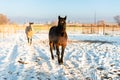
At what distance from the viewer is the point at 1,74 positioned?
929 centimetres

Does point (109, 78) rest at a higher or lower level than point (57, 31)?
lower

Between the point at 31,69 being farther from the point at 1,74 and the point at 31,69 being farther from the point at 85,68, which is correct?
the point at 85,68

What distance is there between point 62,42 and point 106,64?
2.04m

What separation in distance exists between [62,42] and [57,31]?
0.51 metres

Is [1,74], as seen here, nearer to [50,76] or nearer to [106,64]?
[50,76]

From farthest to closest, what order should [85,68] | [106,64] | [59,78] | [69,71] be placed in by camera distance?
[106,64], [85,68], [69,71], [59,78]

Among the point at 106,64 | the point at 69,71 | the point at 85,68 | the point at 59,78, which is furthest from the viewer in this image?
the point at 106,64

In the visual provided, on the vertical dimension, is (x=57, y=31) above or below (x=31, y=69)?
above

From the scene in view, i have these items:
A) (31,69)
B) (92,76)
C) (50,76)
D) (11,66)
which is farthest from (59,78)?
(11,66)

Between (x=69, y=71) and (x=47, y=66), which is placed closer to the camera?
(x=69, y=71)

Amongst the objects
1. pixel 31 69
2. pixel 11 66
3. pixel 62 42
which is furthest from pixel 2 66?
pixel 62 42

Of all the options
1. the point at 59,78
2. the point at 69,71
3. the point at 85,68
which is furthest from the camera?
the point at 85,68

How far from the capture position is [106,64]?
11531 mm

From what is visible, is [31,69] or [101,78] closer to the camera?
[101,78]
